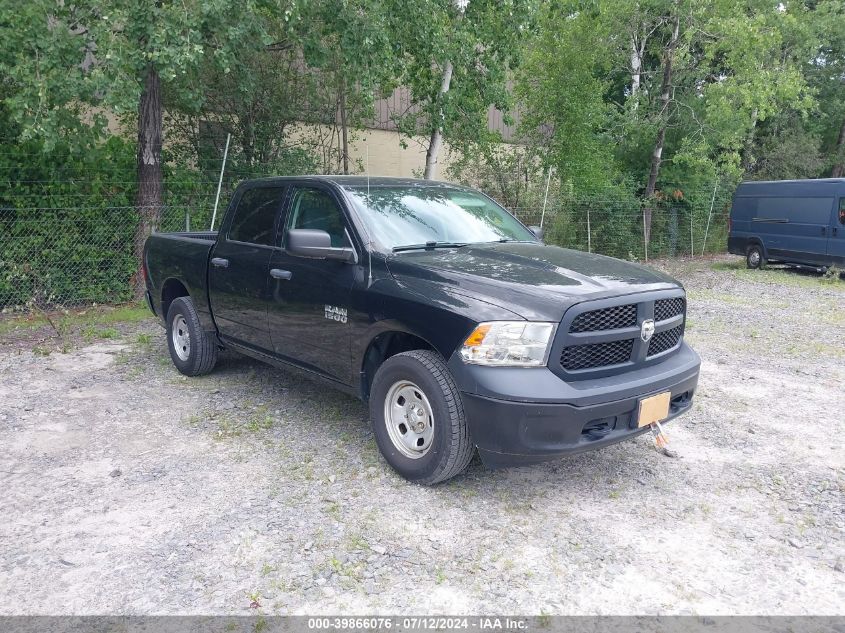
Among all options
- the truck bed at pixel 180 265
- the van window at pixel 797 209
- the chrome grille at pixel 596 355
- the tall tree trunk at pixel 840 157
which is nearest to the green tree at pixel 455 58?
the truck bed at pixel 180 265

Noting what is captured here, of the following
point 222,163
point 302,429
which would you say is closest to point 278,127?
point 222,163

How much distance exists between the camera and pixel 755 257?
16.1 meters

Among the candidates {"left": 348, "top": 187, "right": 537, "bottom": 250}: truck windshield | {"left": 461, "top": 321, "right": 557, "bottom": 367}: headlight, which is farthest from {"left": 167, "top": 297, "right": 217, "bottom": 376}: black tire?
{"left": 461, "top": 321, "right": 557, "bottom": 367}: headlight

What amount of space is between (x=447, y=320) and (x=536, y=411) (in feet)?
2.33

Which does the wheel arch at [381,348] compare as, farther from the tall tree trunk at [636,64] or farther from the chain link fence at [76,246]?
the tall tree trunk at [636,64]

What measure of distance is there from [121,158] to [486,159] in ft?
24.1

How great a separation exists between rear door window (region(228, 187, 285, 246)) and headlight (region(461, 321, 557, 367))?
7.64 feet

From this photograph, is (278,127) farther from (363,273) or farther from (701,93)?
(701,93)

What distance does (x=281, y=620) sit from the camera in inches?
114

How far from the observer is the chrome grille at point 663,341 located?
4.18 meters

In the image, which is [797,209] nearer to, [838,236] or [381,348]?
[838,236]

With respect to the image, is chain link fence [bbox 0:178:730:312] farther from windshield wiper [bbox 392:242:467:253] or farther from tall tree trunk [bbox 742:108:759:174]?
tall tree trunk [bbox 742:108:759:174]

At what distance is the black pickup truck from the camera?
3627 millimetres

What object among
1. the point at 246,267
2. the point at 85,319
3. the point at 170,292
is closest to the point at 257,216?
the point at 246,267
